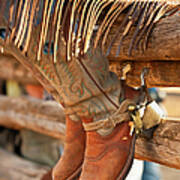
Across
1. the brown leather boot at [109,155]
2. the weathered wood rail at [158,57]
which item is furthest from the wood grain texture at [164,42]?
the brown leather boot at [109,155]

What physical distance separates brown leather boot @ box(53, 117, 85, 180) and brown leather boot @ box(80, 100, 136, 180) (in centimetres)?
12

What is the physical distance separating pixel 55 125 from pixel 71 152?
73 centimetres

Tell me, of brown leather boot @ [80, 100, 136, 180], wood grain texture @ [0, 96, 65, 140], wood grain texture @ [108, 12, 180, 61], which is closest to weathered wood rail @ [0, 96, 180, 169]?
wood grain texture @ [0, 96, 65, 140]

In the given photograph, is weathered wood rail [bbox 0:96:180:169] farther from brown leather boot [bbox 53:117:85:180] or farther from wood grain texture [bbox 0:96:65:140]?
brown leather boot [bbox 53:117:85:180]

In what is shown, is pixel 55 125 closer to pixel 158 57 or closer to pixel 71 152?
pixel 71 152

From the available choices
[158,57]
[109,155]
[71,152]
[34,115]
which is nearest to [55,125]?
[34,115]

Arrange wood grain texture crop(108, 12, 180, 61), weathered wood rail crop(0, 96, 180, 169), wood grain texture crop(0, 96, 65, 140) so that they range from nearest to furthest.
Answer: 1. wood grain texture crop(108, 12, 180, 61)
2. weathered wood rail crop(0, 96, 180, 169)
3. wood grain texture crop(0, 96, 65, 140)

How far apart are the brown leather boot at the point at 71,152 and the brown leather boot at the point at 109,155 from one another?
0.39 ft

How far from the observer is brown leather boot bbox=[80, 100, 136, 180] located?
949 mm

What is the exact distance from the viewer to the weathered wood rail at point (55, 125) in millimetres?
977

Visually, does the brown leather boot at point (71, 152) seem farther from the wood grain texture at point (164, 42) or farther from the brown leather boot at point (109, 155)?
the wood grain texture at point (164, 42)

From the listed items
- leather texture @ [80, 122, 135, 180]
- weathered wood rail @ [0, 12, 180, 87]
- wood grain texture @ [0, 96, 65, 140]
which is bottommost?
wood grain texture @ [0, 96, 65, 140]

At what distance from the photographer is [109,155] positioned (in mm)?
950

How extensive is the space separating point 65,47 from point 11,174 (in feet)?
4.62
